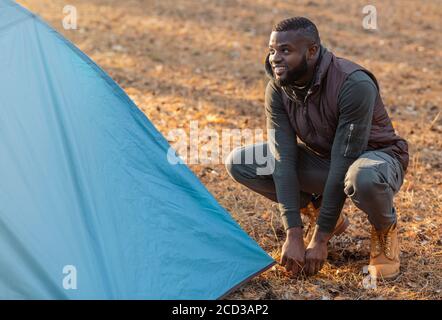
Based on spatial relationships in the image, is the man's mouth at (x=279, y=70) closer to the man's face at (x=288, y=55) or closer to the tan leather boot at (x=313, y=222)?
the man's face at (x=288, y=55)

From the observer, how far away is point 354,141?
4.01m

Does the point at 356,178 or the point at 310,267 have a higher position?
the point at 356,178

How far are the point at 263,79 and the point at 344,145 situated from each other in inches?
175

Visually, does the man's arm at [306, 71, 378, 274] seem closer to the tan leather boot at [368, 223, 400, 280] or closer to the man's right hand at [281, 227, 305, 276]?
the man's right hand at [281, 227, 305, 276]

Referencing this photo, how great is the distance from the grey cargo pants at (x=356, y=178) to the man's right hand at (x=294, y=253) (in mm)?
405

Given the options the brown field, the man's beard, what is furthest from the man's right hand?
the man's beard

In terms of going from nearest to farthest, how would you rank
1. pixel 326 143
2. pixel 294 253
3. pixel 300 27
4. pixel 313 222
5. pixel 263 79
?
pixel 300 27 < pixel 294 253 < pixel 326 143 < pixel 313 222 < pixel 263 79

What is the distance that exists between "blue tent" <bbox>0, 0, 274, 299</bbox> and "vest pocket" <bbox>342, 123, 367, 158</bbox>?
80cm

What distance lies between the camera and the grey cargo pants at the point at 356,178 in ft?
12.8

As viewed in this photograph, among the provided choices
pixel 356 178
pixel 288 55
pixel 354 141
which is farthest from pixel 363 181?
pixel 288 55

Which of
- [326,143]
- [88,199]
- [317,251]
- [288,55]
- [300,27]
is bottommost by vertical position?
[317,251]

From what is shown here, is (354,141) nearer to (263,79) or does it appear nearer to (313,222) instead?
(313,222)

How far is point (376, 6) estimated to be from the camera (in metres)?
11.6
